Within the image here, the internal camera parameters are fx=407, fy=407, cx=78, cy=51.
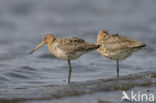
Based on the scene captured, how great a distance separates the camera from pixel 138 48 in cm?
1223

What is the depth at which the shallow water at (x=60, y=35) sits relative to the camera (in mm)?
12848

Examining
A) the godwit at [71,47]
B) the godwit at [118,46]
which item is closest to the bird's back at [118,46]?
the godwit at [118,46]

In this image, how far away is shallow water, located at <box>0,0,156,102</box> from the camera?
12848mm

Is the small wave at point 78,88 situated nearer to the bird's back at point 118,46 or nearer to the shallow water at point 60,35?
the shallow water at point 60,35

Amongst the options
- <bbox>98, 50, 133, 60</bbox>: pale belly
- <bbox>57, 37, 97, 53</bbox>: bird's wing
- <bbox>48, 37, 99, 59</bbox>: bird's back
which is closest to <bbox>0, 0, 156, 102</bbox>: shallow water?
<bbox>98, 50, 133, 60</bbox>: pale belly

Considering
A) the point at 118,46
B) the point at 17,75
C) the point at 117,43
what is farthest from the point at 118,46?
the point at 17,75

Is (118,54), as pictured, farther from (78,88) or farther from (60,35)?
(60,35)

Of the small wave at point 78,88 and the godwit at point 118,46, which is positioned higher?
the godwit at point 118,46

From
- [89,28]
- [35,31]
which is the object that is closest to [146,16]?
[89,28]

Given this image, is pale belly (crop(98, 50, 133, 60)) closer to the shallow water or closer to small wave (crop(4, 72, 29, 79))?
the shallow water

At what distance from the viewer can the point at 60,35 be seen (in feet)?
71.4

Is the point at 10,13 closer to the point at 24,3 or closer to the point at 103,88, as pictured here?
the point at 24,3

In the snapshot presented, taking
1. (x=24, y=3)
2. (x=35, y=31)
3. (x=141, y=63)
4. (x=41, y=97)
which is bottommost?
(x=41, y=97)

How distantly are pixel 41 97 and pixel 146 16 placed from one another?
16.1 metres
